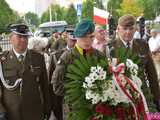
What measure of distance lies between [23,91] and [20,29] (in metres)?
0.65

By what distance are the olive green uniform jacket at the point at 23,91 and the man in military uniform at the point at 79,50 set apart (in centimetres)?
28

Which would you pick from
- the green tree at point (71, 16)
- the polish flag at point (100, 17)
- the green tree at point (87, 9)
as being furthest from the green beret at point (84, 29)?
the green tree at point (71, 16)

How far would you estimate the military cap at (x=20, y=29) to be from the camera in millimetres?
5621

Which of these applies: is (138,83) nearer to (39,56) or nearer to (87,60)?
→ (87,60)

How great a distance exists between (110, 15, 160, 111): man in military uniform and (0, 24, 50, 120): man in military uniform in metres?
0.99

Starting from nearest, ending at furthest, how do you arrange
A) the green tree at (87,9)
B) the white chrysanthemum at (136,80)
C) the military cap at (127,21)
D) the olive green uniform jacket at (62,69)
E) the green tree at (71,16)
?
the white chrysanthemum at (136,80)
the olive green uniform jacket at (62,69)
the military cap at (127,21)
the green tree at (87,9)
the green tree at (71,16)

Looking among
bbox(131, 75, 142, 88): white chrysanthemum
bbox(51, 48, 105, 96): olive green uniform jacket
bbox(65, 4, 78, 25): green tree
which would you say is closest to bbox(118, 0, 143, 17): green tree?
bbox(65, 4, 78, 25): green tree

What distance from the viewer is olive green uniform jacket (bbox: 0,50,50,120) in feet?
18.4

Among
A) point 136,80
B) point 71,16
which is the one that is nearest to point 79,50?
point 136,80

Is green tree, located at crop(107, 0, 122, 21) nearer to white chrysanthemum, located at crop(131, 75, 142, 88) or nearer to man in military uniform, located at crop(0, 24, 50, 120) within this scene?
man in military uniform, located at crop(0, 24, 50, 120)

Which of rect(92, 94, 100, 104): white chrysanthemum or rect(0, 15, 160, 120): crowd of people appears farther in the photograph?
rect(0, 15, 160, 120): crowd of people

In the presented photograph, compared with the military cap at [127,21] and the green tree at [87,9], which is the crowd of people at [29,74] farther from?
the green tree at [87,9]

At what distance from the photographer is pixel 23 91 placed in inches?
221

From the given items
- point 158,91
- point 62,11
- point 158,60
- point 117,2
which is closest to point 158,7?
point 117,2
